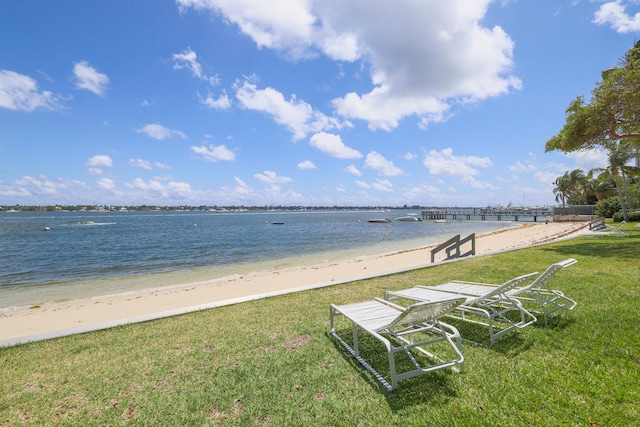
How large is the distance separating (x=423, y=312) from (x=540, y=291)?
320cm

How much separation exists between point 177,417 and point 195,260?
1938 centimetres

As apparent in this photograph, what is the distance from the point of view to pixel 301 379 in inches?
132

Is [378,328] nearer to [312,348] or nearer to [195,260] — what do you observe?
[312,348]

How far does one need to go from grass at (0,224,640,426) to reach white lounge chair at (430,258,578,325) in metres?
0.21

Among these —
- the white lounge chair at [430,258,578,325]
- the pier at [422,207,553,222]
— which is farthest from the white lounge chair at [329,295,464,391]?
the pier at [422,207,553,222]

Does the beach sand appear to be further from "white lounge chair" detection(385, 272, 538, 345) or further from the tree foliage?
the tree foliage

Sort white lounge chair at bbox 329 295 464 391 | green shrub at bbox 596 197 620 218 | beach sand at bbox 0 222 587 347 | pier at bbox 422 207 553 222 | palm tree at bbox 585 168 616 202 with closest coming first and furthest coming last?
white lounge chair at bbox 329 295 464 391 < beach sand at bbox 0 222 587 347 < green shrub at bbox 596 197 620 218 < palm tree at bbox 585 168 616 202 < pier at bbox 422 207 553 222

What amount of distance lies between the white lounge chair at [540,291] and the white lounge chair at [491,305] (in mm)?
105

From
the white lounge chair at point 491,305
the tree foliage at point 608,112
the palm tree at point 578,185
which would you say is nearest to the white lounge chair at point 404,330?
the white lounge chair at point 491,305

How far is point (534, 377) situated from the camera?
312 centimetres

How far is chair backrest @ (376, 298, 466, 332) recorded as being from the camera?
306 centimetres

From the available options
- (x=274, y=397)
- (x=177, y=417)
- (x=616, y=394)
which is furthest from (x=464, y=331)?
(x=177, y=417)

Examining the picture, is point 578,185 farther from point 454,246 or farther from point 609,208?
point 454,246

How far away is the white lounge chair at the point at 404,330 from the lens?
3039 millimetres
